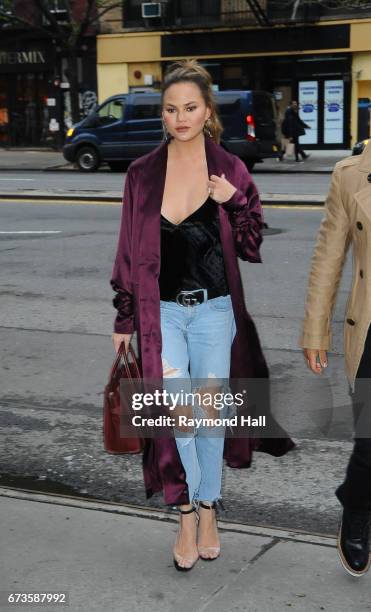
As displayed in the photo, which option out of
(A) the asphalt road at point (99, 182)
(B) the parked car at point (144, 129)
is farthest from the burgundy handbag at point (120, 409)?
(B) the parked car at point (144, 129)

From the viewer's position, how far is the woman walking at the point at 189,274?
3.42m

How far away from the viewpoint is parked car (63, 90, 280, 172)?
22266 mm

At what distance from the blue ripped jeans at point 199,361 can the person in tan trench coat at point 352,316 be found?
1.02ft

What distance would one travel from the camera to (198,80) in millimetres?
3467

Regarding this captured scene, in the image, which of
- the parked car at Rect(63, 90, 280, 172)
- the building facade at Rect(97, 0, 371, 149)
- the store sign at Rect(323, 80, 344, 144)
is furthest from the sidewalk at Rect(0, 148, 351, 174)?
the building facade at Rect(97, 0, 371, 149)

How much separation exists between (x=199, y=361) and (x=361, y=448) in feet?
2.27

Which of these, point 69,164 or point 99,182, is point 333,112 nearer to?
point 69,164

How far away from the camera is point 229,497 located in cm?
426

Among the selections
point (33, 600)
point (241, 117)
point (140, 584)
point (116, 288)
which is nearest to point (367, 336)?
point (116, 288)

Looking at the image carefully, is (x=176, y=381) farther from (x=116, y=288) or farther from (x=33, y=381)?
(x=33, y=381)

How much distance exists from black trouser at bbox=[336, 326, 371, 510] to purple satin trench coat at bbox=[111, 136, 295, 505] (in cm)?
46

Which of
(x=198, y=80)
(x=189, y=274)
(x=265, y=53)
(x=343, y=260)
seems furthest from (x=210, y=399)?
(x=265, y=53)

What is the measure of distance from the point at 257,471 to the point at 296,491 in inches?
12.1

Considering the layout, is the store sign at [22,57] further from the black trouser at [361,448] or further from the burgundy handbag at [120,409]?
the black trouser at [361,448]
